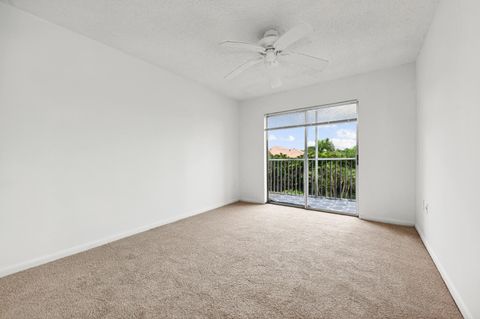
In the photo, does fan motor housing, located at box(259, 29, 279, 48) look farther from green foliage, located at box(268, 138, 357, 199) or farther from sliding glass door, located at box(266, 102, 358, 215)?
green foliage, located at box(268, 138, 357, 199)

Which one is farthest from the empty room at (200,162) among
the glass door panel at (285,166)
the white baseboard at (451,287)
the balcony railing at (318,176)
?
the glass door panel at (285,166)

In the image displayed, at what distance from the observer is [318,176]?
4445 mm

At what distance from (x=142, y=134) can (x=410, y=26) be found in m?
3.44

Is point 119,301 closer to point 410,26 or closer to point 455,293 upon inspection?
point 455,293

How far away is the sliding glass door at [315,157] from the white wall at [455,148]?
1.52m

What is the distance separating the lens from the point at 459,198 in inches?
55.6

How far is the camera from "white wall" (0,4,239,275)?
184 cm

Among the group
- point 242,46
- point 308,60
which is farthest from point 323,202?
point 242,46

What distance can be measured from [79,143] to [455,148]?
3.47 meters

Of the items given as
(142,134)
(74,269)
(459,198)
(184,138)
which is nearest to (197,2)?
(142,134)

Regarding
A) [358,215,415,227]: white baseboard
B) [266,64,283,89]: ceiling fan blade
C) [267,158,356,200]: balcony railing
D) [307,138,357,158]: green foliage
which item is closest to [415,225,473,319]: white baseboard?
[358,215,415,227]: white baseboard

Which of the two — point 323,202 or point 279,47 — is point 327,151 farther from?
point 279,47

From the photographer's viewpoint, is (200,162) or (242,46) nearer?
(242,46)

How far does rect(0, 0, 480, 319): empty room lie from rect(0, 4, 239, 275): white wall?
0.05 ft
